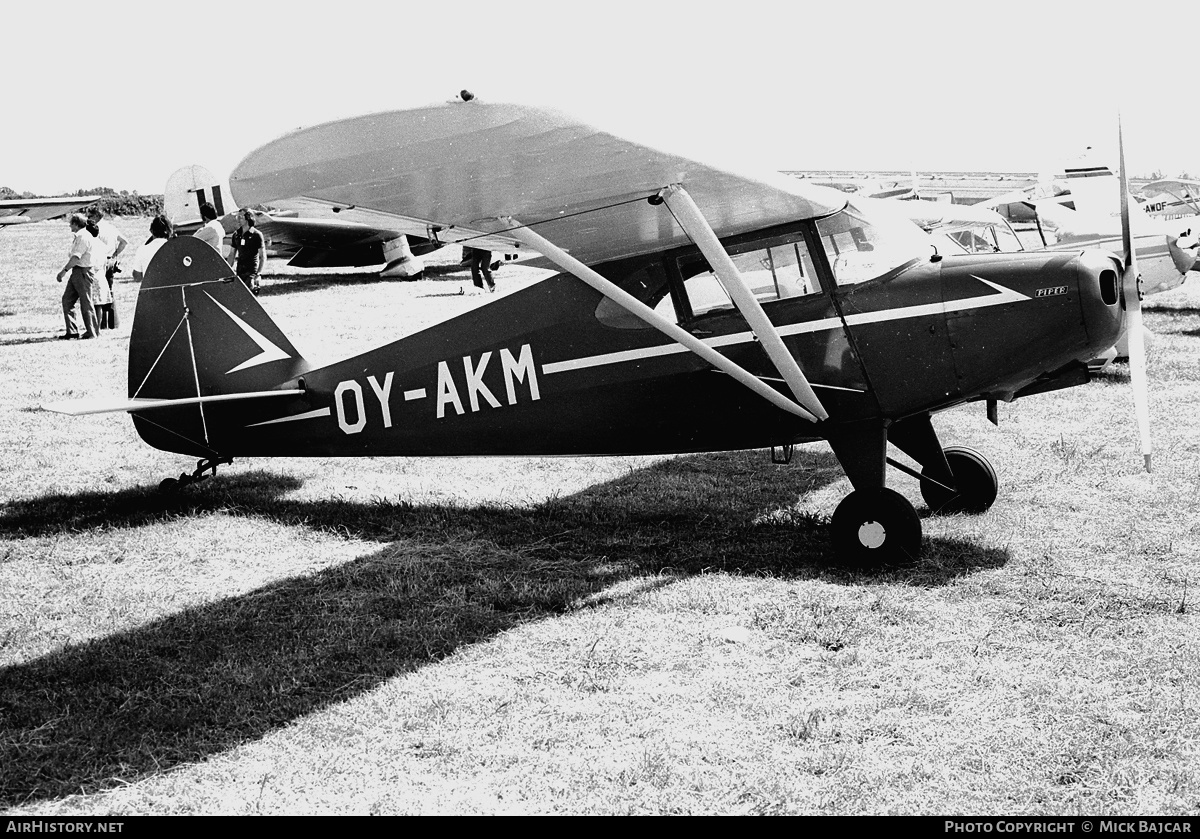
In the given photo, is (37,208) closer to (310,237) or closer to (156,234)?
(310,237)

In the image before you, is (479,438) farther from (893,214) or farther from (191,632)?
(893,214)

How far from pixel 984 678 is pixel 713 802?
1.49 meters

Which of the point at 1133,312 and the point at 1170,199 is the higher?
the point at 1133,312

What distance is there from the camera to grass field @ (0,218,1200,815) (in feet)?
11.6

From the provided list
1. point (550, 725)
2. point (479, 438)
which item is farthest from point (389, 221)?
point (550, 725)

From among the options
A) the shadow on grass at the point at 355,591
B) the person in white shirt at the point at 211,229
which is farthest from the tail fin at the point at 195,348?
the person in white shirt at the point at 211,229

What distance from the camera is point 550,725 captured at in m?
3.95

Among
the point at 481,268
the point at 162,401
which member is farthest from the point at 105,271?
the point at 162,401

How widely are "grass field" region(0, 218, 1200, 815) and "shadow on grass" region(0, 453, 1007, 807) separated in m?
0.02

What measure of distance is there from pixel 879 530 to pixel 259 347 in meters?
4.07

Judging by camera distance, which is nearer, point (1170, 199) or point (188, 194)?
point (188, 194)

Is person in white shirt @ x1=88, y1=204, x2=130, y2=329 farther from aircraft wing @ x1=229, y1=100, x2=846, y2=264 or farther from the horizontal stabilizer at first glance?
aircraft wing @ x1=229, y1=100, x2=846, y2=264

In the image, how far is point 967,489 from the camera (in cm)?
678

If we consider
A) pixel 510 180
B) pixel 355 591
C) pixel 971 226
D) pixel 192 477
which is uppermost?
pixel 510 180
